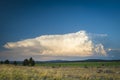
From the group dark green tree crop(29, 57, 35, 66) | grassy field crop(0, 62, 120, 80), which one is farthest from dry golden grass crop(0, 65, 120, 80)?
dark green tree crop(29, 57, 35, 66)

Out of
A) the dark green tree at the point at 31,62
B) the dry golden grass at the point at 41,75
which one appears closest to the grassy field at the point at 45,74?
the dry golden grass at the point at 41,75

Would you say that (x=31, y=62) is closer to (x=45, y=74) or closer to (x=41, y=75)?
(x=45, y=74)

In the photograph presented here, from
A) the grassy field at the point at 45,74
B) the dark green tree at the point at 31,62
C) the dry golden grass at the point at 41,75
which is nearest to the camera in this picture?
the dry golden grass at the point at 41,75

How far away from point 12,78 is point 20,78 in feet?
2.20

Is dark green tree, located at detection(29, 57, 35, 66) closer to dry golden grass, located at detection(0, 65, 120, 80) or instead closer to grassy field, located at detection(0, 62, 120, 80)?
grassy field, located at detection(0, 62, 120, 80)

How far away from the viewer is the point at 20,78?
15930mm

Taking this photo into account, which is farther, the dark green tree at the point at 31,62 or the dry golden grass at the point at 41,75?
the dark green tree at the point at 31,62

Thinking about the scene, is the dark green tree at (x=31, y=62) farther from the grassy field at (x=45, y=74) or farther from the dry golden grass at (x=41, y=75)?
the dry golden grass at (x=41, y=75)

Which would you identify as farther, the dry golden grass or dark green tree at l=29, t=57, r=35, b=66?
dark green tree at l=29, t=57, r=35, b=66

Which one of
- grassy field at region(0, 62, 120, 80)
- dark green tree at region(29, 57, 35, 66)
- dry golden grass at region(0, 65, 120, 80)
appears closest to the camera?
dry golden grass at region(0, 65, 120, 80)

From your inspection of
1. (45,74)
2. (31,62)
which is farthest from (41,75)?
(31,62)

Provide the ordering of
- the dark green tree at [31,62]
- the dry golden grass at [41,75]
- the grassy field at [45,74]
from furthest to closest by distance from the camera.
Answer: the dark green tree at [31,62] < the grassy field at [45,74] < the dry golden grass at [41,75]

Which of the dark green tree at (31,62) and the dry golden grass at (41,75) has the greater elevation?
the dark green tree at (31,62)

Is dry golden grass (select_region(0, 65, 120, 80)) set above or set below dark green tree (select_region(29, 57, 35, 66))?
below
